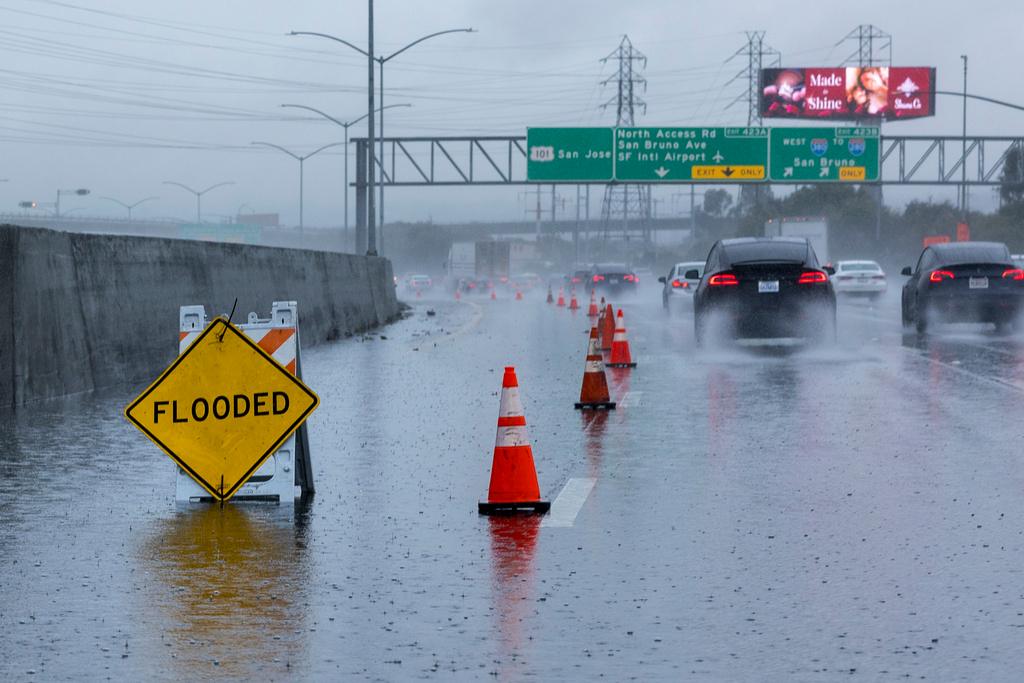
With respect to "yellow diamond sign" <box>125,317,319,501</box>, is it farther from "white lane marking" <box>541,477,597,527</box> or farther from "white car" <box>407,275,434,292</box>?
"white car" <box>407,275,434,292</box>

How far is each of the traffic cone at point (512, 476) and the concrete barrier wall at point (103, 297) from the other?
6.40 metres

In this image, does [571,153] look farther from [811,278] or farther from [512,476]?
[512,476]

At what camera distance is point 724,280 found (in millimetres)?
25781

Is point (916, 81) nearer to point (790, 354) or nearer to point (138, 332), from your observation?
point (790, 354)

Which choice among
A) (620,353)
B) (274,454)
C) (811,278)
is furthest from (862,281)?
(274,454)

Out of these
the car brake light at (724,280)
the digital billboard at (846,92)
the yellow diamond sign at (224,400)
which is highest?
the digital billboard at (846,92)

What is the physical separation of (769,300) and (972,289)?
219 inches

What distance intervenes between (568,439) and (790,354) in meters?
11.6

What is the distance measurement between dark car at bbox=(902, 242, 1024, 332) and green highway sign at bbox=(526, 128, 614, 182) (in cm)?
3347

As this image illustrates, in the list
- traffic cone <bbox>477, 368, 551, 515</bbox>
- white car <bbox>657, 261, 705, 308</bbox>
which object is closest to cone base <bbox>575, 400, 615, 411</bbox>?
traffic cone <bbox>477, 368, 551, 515</bbox>

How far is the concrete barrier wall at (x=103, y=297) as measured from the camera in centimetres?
1538

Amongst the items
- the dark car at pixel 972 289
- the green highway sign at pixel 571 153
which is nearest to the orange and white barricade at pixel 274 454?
the dark car at pixel 972 289

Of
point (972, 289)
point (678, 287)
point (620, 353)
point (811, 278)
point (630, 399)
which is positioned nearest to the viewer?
point (630, 399)

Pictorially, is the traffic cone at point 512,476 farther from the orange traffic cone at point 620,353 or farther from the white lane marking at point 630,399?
the orange traffic cone at point 620,353
